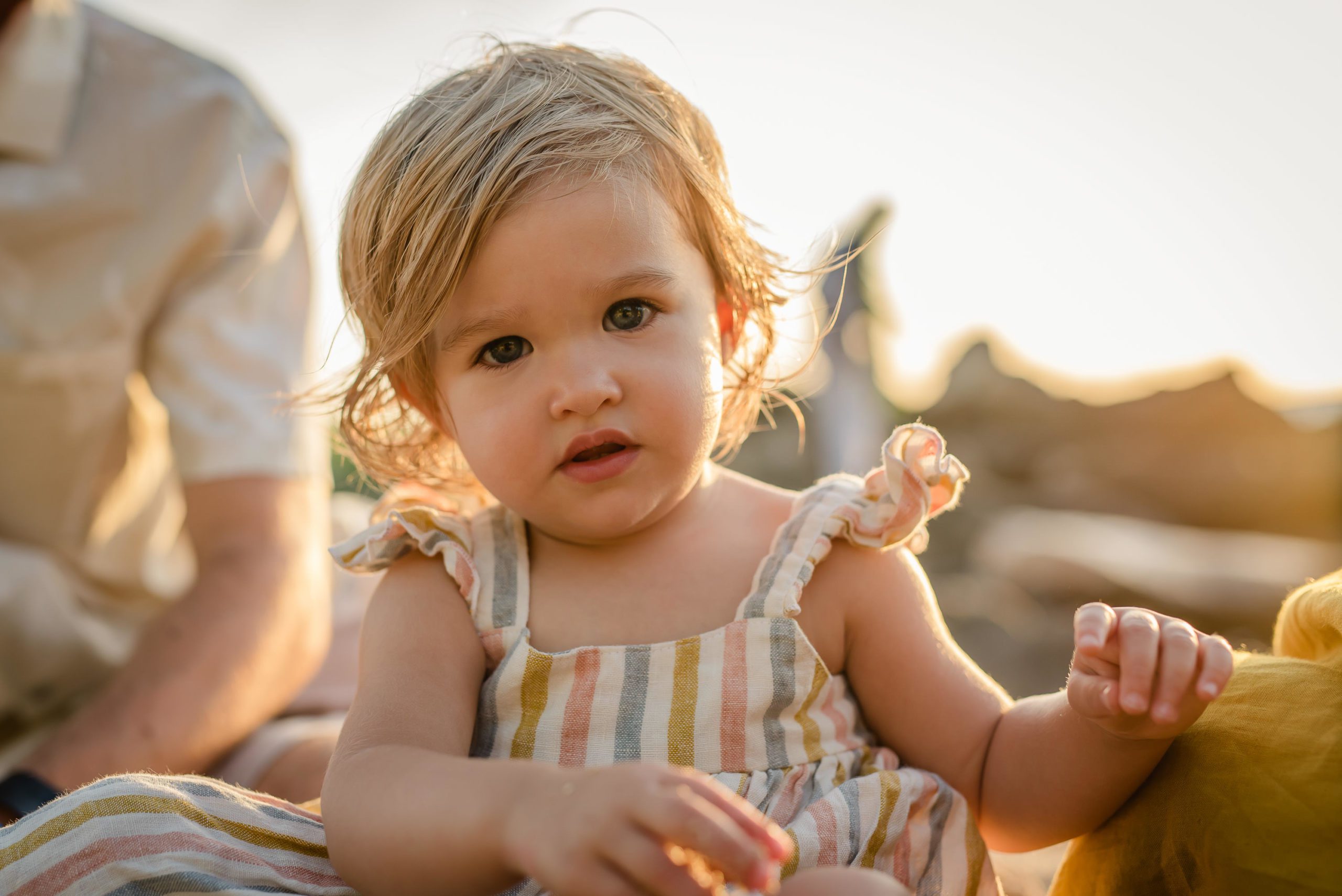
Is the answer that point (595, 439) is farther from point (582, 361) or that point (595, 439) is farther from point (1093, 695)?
point (1093, 695)

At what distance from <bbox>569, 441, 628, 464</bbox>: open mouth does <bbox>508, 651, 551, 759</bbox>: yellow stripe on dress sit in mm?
231

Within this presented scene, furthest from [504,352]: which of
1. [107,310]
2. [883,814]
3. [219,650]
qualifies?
[107,310]

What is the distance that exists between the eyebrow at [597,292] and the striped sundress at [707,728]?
0.25 meters

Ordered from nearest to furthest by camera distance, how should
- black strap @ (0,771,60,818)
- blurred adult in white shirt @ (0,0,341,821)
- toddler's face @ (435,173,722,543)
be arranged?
toddler's face @ (435,173,722,543)
black strap @ (0,771,60,818)
blurred adult in white shirt @ (0,0,341,821)

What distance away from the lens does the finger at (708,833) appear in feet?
2.32

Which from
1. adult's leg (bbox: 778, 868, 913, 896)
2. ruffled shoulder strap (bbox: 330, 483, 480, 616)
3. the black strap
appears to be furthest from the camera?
the black strap

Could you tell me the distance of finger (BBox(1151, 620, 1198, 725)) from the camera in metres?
0.90

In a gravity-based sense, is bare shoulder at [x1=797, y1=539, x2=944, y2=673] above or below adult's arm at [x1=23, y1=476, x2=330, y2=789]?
above

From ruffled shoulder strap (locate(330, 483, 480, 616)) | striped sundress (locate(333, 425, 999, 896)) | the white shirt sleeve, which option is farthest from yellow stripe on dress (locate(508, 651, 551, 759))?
the white shirt sleeve

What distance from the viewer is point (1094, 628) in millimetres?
928

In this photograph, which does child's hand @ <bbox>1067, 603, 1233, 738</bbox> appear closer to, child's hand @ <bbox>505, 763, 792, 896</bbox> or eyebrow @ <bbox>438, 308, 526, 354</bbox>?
child's hand @ <bbox>505, 763, 792, 896</bbox>

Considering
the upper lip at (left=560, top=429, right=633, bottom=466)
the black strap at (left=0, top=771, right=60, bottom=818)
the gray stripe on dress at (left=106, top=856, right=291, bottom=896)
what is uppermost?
the upper lip at (left=560, top=429, right=633, bottom=466)

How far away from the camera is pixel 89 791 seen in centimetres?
97

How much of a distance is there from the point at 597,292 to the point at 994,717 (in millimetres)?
705
